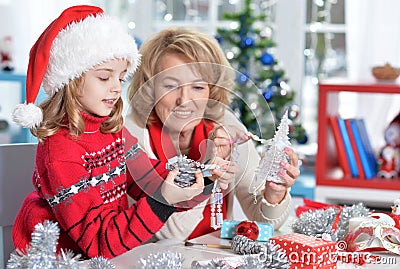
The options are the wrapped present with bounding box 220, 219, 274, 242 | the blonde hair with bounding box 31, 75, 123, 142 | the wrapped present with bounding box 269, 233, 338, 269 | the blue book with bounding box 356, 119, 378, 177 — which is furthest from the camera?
the blue book with bounding box 356, 119, 378, 177

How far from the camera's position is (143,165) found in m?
1.56

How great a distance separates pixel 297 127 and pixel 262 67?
378 millimetres

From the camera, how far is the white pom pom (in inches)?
56.6

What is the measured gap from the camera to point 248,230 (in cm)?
158

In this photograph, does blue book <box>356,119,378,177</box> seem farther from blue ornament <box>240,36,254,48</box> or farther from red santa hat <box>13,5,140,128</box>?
red santa hat <box>13,5,140,128</box>

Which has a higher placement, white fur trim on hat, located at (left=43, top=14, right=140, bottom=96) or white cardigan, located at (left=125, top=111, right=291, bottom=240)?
white fur trim on hat, located at (left=43, top=14, right=140, bottom=96)

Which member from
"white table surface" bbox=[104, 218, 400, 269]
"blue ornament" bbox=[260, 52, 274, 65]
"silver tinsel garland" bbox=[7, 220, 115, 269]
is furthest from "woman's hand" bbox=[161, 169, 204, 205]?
"blue ornament" bbox=[260, 52, 274, 65]

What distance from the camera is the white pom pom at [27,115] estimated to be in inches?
56.6

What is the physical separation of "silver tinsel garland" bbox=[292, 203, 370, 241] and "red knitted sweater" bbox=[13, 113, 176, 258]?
0.34 meters

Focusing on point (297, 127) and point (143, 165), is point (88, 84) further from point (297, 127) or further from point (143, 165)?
point (297, 127)

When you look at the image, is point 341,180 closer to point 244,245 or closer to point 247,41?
point 247,41

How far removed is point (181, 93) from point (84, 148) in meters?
0.23

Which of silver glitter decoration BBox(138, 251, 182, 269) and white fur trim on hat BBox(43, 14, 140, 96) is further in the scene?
white fur trim on hat BBox(43, 14, 140, 96)

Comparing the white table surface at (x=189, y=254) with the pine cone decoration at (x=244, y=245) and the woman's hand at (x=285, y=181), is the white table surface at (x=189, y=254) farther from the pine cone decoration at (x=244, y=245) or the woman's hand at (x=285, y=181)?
the woman's hand at (x=285, y=181)
